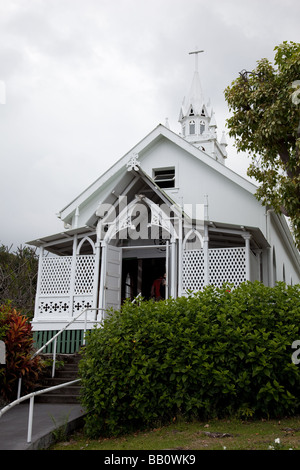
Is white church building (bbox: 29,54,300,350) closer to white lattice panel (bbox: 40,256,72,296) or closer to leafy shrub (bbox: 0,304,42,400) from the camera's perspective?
white lattice panel (bbox: 40,256,72,296)

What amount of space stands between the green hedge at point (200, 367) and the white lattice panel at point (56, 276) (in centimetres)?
672

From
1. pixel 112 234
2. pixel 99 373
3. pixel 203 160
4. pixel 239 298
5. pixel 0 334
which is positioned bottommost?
pixel 99 373

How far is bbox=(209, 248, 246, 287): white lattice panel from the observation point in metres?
13.2

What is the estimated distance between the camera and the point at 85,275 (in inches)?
561

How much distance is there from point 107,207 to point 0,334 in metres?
5.81

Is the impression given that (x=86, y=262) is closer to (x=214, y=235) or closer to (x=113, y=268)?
(x=113, y=268)

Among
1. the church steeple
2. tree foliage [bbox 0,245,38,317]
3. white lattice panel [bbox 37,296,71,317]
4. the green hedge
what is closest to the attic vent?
white lattice panel [bbox 37,296,71,317]

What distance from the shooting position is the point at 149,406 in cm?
737

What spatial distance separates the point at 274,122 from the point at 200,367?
6.43 meters

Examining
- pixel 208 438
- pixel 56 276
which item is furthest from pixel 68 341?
pixel 208 438

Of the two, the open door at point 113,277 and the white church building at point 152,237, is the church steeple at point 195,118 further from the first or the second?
the open door at point 113,277

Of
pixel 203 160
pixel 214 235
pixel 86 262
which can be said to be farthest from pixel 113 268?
pixel 203 160

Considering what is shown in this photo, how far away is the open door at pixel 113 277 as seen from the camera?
14008mm

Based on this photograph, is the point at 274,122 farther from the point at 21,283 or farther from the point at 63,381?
the point at 21,283
